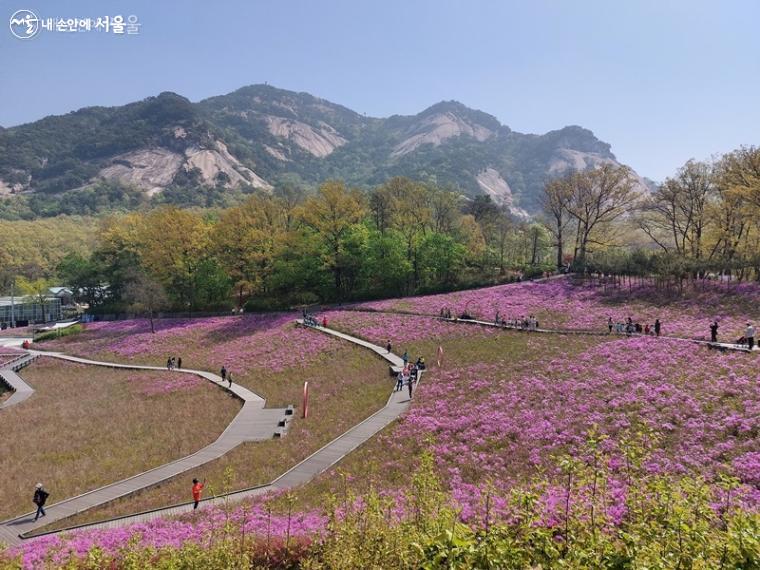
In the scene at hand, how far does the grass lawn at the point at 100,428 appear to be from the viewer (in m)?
22.7

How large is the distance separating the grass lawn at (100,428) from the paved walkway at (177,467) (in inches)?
33.8

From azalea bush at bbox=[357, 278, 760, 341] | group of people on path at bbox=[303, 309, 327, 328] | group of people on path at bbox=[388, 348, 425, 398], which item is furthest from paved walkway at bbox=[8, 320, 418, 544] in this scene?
A: group of people on path at bbox=[303, 309, 327, 328]

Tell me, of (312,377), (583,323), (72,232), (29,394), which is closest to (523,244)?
(583,323)

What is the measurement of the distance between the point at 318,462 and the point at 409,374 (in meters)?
12.1

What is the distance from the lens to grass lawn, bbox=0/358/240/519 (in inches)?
894

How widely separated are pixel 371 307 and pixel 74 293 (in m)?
60.5

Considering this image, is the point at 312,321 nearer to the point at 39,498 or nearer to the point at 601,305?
the point at 601,305

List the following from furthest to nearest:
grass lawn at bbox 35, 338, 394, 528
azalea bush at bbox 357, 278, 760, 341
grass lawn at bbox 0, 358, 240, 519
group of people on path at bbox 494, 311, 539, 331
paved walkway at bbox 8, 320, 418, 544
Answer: group of people on path at bbox 494, 311, 539, 331, azalea bush at bbox 357, 278, 760, 341, grass lawn at bbox 0, 358, 240, 519, grass lawn at bbox 35, 338, 394, 528, paved walkway at bbox 8, 320, 418, 544

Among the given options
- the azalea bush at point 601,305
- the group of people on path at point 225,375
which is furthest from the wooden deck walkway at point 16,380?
the azalea bush at point 601,305

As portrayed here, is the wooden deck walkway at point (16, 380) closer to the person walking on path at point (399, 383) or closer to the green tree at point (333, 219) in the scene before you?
the person walking on path at point (399, 383)

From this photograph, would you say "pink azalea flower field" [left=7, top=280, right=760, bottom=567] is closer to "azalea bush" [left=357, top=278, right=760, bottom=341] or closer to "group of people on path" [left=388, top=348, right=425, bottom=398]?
"azalea bush" [left=357, top=278, right=760, bottom=341]

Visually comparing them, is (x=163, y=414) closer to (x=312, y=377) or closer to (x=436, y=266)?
(x=312, y=377)

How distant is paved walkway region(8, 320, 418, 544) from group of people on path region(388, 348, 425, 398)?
538mm

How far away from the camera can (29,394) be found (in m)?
41.8
